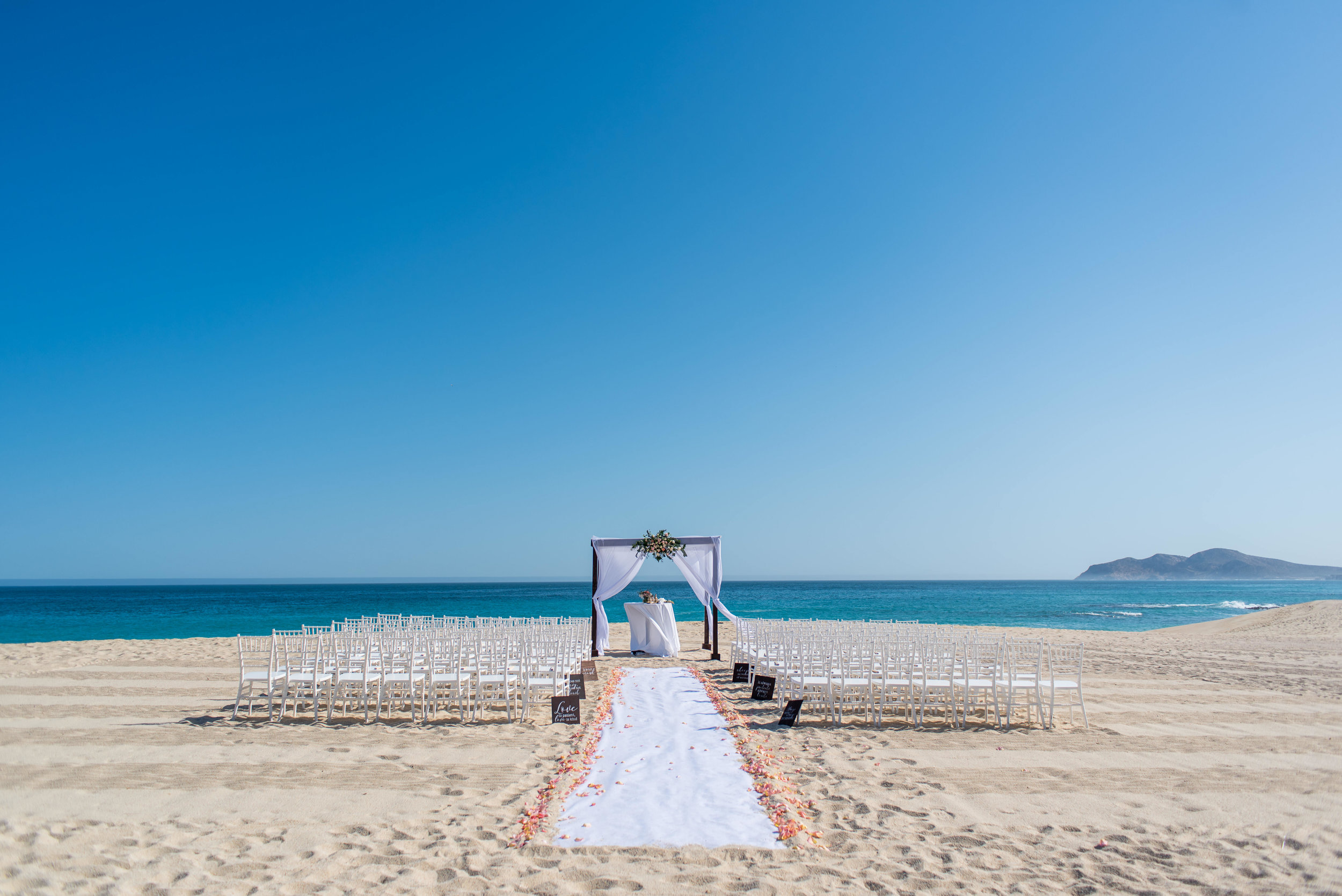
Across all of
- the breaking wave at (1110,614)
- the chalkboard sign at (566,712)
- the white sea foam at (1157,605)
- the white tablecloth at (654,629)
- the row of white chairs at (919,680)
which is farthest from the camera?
the white sea foam at (1157,605)

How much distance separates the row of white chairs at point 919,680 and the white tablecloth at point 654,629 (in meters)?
4.77

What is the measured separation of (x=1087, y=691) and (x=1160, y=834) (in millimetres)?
7015

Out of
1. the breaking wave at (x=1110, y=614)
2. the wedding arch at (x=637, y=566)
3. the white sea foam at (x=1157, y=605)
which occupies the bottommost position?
the white sea foam at (x=1157, y=605)

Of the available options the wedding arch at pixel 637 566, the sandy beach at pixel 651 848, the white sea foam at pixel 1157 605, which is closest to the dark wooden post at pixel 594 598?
the wedding arch at pixel 637 566

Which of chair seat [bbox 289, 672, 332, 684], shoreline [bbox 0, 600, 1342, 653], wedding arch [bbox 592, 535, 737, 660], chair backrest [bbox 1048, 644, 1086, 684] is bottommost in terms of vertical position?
shoreline [bbox 0, 600, 1342, 653]

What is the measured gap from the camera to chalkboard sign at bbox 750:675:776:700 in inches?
402

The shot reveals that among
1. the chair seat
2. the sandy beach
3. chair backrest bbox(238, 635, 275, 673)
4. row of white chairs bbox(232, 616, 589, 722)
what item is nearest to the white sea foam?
the sandy beach

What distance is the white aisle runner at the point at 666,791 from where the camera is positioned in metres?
4.80

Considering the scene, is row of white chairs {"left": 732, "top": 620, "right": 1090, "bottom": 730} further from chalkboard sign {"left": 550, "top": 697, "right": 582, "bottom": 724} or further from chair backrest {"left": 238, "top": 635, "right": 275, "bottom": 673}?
chair backrest {"left": 238, "top": 635, "right": 275, "bottom": 673}

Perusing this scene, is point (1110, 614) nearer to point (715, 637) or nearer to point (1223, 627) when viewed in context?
point (1223, 627)

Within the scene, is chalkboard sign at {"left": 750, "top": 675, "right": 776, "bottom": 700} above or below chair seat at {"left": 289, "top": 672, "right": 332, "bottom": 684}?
below

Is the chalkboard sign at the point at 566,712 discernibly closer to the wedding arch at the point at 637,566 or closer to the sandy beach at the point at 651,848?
the sandy beach at the point at 651,848

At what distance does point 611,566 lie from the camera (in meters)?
16.8

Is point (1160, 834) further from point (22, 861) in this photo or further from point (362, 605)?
point (362, 605)
